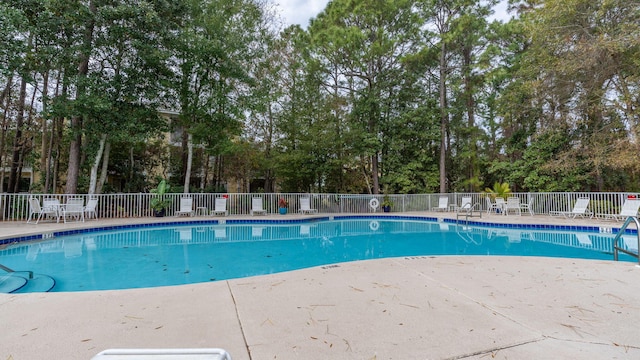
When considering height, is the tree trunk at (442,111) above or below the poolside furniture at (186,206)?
above

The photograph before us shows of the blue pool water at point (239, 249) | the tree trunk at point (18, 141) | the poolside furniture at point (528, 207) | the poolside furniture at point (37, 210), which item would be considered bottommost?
the blue pool water at point (239, 249)

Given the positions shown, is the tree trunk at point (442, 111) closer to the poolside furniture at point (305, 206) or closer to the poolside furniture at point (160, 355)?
the poolside furniture at point (305, 206)

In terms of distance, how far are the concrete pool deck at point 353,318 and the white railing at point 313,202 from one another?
9.59 metres

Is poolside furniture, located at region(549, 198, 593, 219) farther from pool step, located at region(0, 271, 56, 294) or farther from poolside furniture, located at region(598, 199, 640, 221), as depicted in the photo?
pool step, located at region(0, 271, 56, 294)

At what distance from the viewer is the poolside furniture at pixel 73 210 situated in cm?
939

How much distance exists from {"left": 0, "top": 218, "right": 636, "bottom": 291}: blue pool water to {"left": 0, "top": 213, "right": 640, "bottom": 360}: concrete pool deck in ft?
5.91

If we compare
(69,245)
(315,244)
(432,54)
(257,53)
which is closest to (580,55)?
(432,54)

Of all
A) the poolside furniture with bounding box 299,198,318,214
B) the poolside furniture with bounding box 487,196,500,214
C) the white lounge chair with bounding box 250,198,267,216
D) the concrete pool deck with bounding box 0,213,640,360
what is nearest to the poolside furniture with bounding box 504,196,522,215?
the poolside furniture with bounding box 487,196,500,214

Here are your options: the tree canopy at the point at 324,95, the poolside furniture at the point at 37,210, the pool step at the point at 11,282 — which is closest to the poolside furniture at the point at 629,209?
the tree canopy at the point at 324,95

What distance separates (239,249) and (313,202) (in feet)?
24.9

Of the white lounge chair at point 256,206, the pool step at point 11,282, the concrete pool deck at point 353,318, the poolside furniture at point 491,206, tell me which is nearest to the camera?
the concrete pool deck at point 353,318

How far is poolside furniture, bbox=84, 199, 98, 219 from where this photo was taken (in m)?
10.1

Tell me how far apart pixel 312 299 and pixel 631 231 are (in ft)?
33.9

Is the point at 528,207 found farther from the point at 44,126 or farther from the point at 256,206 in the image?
the point at 44,126
